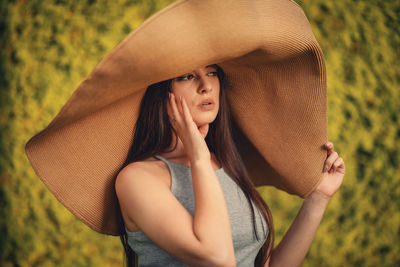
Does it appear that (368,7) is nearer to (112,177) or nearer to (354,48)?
(354,48)

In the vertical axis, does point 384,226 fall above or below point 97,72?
below

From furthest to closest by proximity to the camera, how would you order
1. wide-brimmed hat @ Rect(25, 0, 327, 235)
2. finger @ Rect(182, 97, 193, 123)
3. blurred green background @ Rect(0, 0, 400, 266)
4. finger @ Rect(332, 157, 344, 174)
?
blurred green background @ Rect(0, 0, 400, 266) < finger @ Rect(332, 157, 344, 174) < finger @ Rect(182, 97, 193, 123) < wide-brimmed hat @ Rect(25, 0, 327, 235)

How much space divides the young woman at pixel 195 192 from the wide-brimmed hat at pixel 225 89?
0.05 meters

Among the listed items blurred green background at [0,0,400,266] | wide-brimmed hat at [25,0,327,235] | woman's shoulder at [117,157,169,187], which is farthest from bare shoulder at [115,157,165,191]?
blurred green background at [0,0,400,266]

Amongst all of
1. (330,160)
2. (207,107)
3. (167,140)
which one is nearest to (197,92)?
(207,107)

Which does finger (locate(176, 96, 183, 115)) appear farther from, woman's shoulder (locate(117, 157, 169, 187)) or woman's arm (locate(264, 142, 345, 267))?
woman's arm (locate(264, 142, 345, 267))

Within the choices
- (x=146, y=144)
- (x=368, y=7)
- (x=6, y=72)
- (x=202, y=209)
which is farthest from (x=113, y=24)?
(x=368, y=7)

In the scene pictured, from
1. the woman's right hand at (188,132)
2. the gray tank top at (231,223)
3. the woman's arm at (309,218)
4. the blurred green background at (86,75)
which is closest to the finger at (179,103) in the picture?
the woman's right hand at (188,132)

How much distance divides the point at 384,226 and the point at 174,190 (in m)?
1.10

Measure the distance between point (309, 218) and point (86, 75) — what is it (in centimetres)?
96

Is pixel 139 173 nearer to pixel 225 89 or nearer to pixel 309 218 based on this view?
pixel 225 89

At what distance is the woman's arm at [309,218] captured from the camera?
3.28ft

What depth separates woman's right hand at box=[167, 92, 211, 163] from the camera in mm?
756

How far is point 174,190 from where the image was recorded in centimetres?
82
